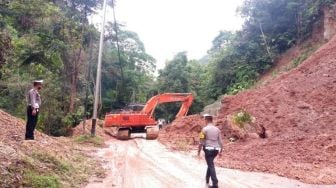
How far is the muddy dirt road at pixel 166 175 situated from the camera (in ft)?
34.8

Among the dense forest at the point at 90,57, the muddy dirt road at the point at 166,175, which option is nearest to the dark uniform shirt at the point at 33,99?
the dense forest at the point at 90,57

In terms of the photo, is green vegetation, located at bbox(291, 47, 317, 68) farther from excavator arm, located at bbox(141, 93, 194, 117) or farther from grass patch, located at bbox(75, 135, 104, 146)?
grass patch, located at bbox(75, 135, 104, 146)

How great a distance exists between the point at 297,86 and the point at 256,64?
14501mm

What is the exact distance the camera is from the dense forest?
23.6 meters

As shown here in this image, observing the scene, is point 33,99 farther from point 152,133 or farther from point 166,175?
point 152,133

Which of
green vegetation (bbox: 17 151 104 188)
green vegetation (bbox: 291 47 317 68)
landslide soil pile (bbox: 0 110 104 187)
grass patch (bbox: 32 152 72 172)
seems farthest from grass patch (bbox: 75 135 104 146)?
green vegetation (bbox: 291 47 317 68)

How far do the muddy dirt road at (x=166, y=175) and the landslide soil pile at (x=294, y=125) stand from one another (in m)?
0.90

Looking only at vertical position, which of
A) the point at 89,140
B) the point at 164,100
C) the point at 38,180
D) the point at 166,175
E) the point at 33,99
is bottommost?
the point at 166,175

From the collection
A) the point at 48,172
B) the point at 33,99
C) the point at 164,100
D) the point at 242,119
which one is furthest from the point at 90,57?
the point at 48,172

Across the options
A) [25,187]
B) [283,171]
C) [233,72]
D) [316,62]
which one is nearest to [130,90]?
[233,72]

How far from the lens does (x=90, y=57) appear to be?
31.0 meters

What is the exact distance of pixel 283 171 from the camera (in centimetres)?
1273

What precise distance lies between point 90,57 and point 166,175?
20.4 m

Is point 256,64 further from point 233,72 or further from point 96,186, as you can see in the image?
point 96,186
